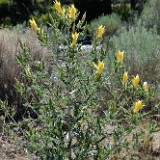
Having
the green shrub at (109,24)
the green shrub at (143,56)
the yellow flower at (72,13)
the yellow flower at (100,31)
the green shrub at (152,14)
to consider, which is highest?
the yellow flower at (72,13)

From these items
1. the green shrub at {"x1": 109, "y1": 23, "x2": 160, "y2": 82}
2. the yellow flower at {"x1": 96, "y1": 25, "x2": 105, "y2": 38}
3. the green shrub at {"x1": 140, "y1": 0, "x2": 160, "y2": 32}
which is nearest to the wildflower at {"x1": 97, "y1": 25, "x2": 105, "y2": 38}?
the yellow flower at {"x1": 96, "y1": 25, "x2": 105, "y2": 38}

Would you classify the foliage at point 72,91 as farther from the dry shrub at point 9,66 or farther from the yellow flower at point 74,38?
the dry shrub at point 9,66

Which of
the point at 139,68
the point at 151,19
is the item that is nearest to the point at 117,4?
the point at 151,19

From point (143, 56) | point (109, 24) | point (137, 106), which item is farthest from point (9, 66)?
point (109, 24)

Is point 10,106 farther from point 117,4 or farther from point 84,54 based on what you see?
point 117,4

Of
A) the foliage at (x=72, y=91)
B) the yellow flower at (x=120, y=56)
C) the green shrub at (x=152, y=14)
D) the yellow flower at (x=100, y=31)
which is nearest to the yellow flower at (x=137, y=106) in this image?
the foliage at (x=72, y=91)

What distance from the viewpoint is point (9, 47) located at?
5.09m

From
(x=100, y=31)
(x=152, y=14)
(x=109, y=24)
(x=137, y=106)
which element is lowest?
(x=109, y=24)

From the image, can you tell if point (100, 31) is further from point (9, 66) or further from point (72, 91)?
point (9, 66)

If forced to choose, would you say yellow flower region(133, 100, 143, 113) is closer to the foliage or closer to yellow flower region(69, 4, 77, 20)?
the foliage

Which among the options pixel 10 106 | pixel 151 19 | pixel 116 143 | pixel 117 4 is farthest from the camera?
pixel 117 4

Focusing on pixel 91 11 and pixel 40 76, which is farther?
pixel 91 11

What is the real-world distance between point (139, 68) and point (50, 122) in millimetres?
3013

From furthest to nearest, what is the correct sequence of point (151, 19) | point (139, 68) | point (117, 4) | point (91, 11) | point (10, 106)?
point (117, 4), point (91, 11), point (151, 19), point (139, 68), point (10, 106)
